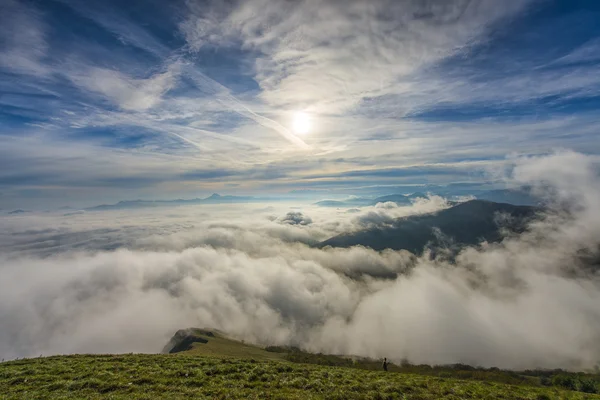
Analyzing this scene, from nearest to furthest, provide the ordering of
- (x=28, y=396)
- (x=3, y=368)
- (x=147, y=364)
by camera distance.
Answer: (x=28, y=396) → (x=3, y=368) → (x=147, y=364)

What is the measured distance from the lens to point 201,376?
23.3 m

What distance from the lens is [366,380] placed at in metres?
25.1

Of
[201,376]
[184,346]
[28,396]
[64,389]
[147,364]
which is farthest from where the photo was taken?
[184,346]

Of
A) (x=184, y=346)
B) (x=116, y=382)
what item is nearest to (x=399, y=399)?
(x=116, y=382)

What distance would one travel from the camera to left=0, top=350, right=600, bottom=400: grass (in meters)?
19.7

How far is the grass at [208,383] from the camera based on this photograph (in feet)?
64.5

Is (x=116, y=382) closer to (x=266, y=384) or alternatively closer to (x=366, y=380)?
(x=266, y=384)

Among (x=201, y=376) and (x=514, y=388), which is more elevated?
(x=201, y=376)

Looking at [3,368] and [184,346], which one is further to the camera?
[184,346]

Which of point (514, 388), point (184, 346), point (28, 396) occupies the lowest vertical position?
point (184, 346)

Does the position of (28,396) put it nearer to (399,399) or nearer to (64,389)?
(64,389)

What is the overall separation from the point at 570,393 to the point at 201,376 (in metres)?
32.9

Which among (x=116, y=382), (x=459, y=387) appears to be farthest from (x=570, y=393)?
(x=116, y=382)

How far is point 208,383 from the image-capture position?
2188cm
